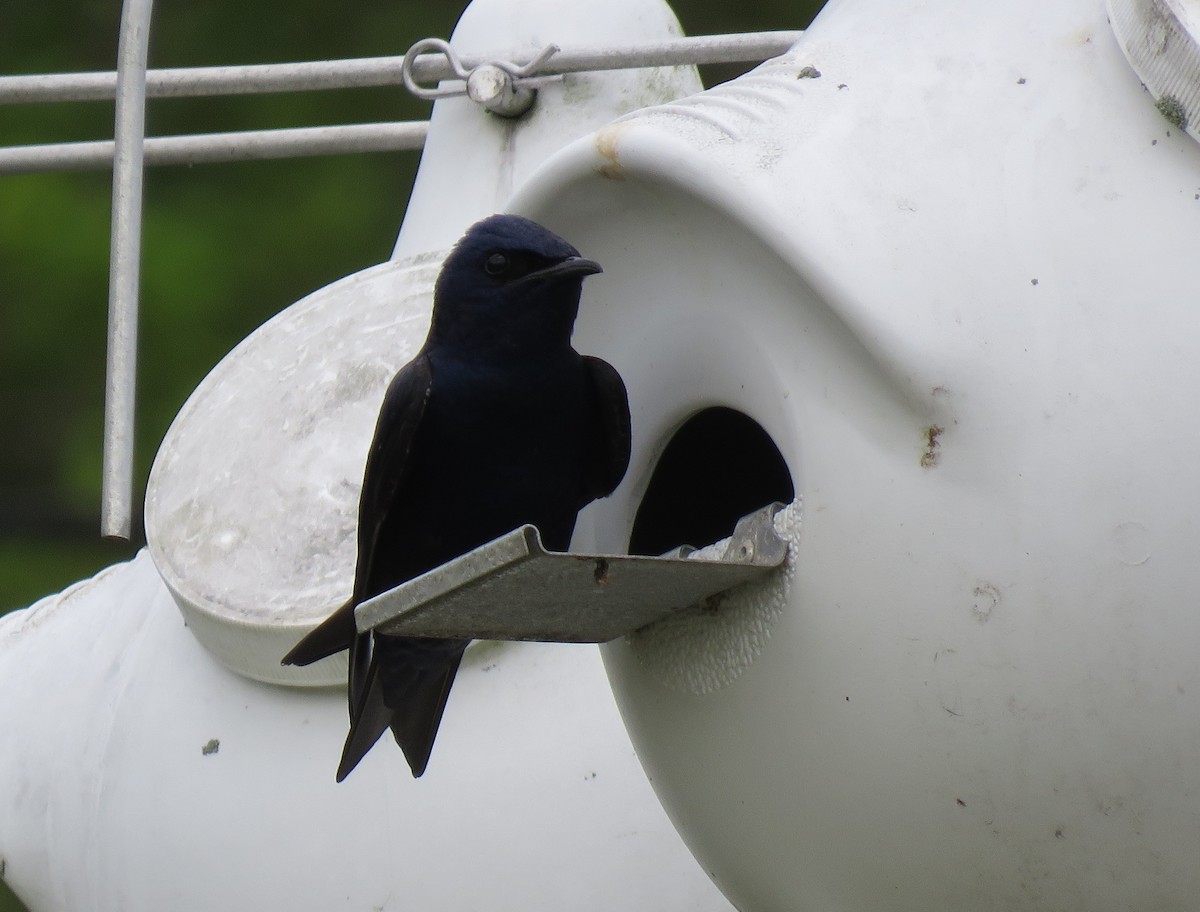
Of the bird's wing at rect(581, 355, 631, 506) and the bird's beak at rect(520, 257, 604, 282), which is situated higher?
the bird's beak at rect(520, 257, 604, 282)

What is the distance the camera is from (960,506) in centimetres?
142

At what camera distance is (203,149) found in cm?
291

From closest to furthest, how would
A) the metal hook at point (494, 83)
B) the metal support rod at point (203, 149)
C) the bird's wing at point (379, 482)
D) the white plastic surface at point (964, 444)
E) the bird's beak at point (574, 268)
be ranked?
1. the white plastic surface at point (964, 444)
2. the bird's beak at point (574, 268)
3. the bird's wing at point (379, 482)
4. the metal hook at point (494, 83)
5. the metal support rod at point (203, 149)

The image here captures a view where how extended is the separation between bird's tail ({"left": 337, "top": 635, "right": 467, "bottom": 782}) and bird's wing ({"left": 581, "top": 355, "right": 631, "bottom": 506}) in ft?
0.82

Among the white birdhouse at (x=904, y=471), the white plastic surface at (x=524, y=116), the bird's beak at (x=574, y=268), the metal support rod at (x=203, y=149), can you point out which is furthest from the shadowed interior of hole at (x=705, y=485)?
the metal support rod at (x=203, y=149)

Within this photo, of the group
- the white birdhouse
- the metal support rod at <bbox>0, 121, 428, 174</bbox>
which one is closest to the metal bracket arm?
the white birdhouse

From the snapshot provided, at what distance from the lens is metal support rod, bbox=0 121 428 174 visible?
2885mm

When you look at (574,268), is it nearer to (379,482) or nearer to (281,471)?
(379,482)

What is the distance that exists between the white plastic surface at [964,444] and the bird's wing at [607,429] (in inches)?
11.2

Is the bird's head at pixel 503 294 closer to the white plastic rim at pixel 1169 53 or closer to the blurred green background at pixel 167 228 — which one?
the white plastic rim at pixel 1169 53

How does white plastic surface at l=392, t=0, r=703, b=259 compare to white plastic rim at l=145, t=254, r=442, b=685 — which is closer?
white plastic rim at l=145, t=254, r=442, b=685

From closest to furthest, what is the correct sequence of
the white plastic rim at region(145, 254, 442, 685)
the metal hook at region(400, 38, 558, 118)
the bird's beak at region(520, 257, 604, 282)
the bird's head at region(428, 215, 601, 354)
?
1. the bird's beak at region(520, 257, 604, 282)
2. the bird's head at region(428, 215, 601, 354)
3. the white plastic rim at region(145, 254, 442, 685)
4. the metal hook at region(400, 38, 558, 118)

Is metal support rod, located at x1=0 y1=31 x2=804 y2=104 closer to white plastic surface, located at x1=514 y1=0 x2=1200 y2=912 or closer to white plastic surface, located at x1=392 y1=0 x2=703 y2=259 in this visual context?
white plastic surface, located at x1=392 y1=0 x2=703 y2=259

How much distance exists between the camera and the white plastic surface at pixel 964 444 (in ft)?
4.45
